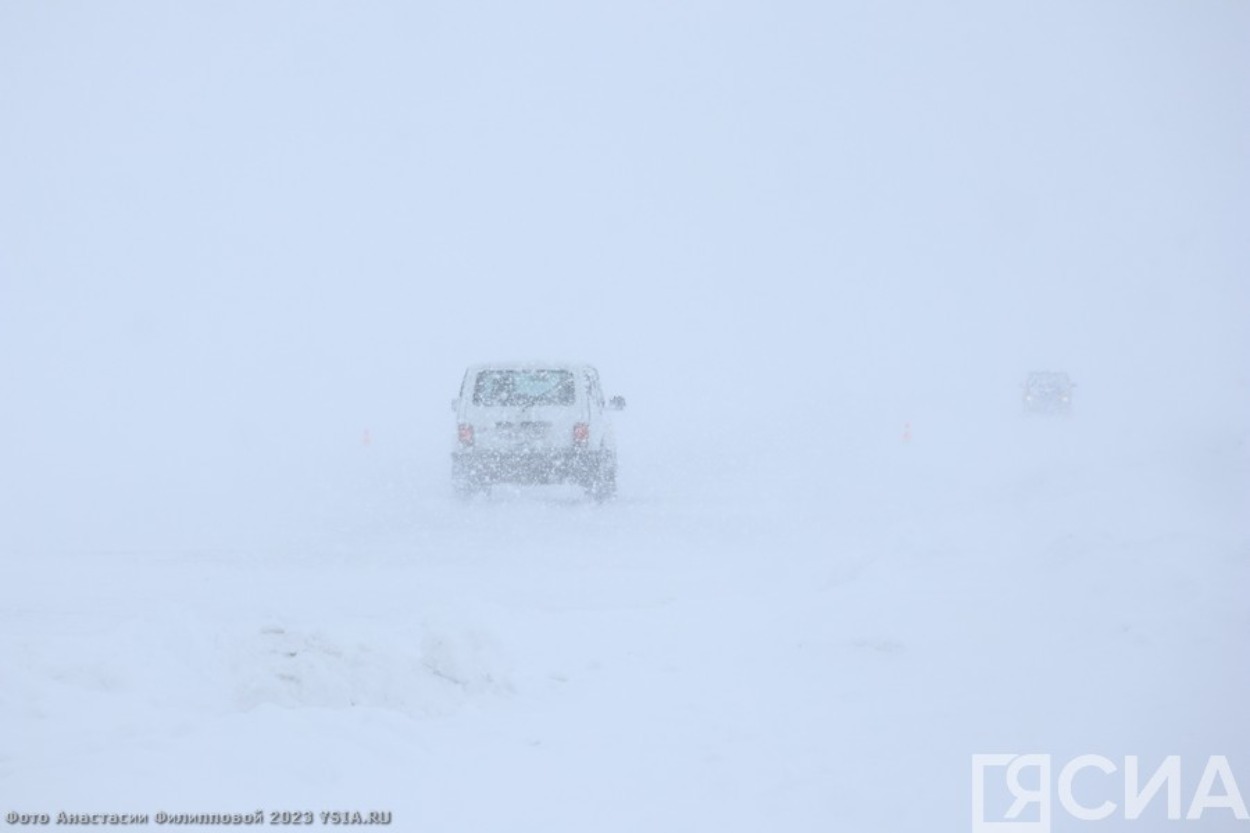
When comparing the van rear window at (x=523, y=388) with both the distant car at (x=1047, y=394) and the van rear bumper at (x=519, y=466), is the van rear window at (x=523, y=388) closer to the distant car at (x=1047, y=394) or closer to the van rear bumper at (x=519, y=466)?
the van rear bumper at (x=519, y=466)

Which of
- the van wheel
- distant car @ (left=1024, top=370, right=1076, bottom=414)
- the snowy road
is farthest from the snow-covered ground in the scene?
distant car @ (left=1024, top=370, right=1076, bottom=414)

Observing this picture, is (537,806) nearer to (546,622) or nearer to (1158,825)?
(1158,825)

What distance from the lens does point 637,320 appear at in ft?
288

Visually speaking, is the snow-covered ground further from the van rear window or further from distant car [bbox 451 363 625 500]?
the van rear window

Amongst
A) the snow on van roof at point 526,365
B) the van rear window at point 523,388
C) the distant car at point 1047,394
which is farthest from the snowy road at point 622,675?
the distant car at point 1047,394

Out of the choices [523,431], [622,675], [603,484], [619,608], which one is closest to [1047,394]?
[603,484]

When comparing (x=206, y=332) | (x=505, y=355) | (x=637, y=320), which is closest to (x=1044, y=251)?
(x=637, y=320)

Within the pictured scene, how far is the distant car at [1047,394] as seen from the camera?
35.9 metres

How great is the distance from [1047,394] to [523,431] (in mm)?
27483

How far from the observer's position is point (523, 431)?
13703 mm

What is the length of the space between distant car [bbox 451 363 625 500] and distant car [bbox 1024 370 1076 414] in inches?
1029

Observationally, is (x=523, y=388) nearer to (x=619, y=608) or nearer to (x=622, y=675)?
(x=619, y=608)

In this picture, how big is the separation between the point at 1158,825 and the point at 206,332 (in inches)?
2311

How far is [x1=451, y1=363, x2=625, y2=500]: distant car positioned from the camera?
13664mm
